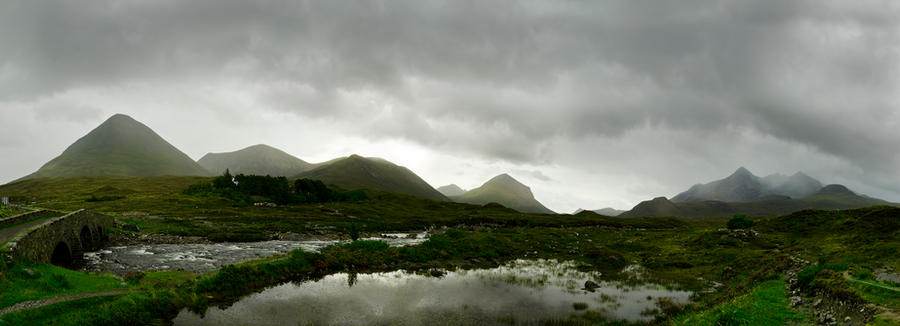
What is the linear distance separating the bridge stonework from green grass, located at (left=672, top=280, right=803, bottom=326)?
1427 inches

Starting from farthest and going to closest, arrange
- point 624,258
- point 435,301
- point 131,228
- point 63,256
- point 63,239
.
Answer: point 131,228 → point 624,258 → point 63,256 → point 63,239 → point 435,301

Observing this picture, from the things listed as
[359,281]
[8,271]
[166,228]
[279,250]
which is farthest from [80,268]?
[166,228]

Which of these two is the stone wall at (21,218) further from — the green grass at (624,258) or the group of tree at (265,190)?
the group of tree at (265,190)

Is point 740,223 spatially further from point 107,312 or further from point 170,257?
point 170,257

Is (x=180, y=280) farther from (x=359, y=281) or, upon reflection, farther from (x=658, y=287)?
(x=658, y=287)

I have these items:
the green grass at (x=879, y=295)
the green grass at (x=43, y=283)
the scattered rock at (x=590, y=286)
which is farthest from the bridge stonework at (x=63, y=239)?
the green grass at (x=879, y=295)

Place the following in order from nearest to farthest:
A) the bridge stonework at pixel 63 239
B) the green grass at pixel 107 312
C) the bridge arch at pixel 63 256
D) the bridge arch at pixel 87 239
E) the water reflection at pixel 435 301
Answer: the green grass at pixel 107 312 < the water reflection at pixel 435 301 < the bridge stonework at pixel 63 239 < the bridge arch at pixel 63 256 < the bridge arch at pixel 87 239

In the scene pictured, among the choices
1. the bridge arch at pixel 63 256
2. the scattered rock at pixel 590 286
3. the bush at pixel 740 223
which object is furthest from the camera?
the bush at pixel 740 223

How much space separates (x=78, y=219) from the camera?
34.7m

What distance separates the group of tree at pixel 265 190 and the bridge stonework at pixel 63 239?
73.3 m

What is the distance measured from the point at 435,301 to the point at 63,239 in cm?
3182

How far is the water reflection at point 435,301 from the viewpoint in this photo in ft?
62.3

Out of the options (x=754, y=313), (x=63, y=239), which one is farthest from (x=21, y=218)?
(x=754, y=313)

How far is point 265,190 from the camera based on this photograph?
438 ft
